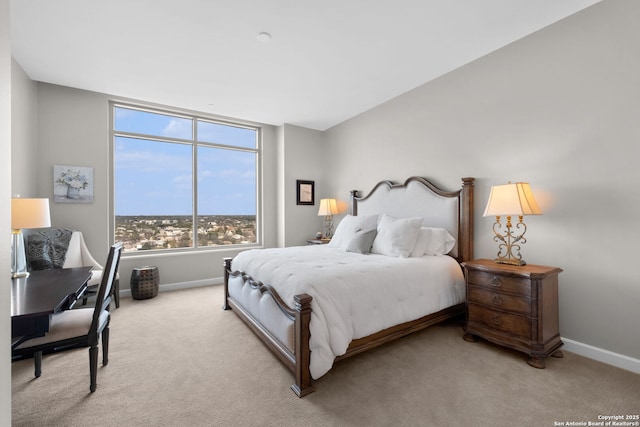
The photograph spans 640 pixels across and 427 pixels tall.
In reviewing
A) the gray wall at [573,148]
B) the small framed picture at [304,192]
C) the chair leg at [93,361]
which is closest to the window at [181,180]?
the small framed picture at [304,192]

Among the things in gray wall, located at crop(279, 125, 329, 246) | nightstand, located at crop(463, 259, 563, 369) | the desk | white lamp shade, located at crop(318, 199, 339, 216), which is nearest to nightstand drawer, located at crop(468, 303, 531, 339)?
nightstand, located at crop(463, 259, 563, 369)

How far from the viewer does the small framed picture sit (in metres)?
5.23

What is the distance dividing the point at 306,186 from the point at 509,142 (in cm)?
334

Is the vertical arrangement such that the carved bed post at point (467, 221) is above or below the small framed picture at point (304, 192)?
below

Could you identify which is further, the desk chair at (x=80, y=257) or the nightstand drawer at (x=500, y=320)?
the desk chair at (x=80, y=257)

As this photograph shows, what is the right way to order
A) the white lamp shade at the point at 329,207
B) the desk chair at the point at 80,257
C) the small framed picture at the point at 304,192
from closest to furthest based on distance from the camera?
the desk chair at the point at 80,257
the white lamp shade at the point at 329,207
the small framed picture at the point at 304,192

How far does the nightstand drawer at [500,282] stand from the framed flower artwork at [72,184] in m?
4.73

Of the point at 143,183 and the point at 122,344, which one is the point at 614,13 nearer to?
the point at 122,344

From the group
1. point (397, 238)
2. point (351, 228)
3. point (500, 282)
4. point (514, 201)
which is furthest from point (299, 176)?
point (500, 282)

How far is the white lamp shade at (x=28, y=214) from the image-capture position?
2324 millimetres

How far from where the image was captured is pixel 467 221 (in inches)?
118

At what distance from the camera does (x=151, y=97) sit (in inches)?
154

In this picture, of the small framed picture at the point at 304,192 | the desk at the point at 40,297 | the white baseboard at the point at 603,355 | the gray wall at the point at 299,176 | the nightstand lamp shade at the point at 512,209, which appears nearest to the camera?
the desk at the point at 40,297

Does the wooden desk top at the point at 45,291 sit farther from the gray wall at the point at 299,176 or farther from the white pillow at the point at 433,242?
the gray wall at the point at 299,176
